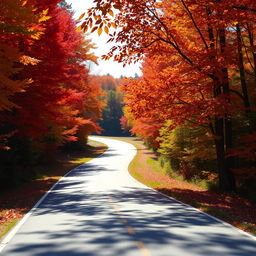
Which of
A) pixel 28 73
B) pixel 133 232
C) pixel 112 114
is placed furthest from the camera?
pixel 112 114

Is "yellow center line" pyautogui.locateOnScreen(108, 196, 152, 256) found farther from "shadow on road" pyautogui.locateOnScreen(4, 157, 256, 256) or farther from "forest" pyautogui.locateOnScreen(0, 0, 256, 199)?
"forest" pyautogui.locateOnScreen(0, 0, 256, 199)

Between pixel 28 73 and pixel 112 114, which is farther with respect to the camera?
pixel 112 114

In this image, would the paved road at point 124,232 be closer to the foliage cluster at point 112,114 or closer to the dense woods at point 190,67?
the dense woods at point 190,67

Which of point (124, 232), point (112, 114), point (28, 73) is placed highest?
point (112, 114)

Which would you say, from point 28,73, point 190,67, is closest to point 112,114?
point 28,73

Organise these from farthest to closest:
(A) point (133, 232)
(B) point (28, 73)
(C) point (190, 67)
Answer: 1. (B) point (28, 73)
2. (C) point (190, 67)
3. (A) point (133, 232)

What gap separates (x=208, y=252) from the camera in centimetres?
577

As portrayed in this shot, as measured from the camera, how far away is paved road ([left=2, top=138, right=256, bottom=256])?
5941 mm

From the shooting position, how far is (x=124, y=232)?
726 cm

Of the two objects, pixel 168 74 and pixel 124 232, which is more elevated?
pixel 168 74

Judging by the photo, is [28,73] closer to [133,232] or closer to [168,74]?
[168,74]

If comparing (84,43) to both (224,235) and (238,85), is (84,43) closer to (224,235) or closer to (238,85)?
(238,85)

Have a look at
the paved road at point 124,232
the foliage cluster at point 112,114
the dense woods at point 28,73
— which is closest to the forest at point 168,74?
the dense woods at point 28,73

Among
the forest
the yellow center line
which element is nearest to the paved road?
the yellow center line
